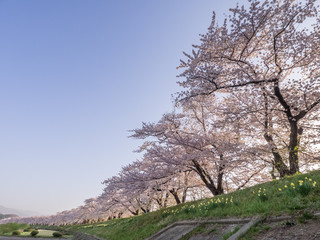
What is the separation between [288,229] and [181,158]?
29.6 ft

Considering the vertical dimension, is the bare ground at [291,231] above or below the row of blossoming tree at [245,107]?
below

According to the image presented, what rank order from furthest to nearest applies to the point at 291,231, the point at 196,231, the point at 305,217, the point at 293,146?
the point at 293,146 → the point at 196,231 → the point at 305,217 → the point at 291,231

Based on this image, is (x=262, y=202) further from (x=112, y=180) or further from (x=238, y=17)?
(x=112, y=180)

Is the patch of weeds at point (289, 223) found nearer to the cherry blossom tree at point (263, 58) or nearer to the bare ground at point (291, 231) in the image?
the bare ground at point (291, 231)

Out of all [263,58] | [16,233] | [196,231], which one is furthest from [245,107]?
[16,233]

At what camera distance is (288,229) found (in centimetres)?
368

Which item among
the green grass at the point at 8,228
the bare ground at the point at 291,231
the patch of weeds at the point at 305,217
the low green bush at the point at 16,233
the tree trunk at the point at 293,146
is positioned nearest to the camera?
the bare ground at the point at 291,231

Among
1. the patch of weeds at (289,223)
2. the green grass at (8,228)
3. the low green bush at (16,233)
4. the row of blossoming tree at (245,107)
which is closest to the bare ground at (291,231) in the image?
the patch of weeds at (289,223)

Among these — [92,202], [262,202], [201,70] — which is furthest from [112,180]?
[92,202]

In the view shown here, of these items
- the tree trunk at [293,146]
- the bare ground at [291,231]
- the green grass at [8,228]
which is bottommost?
the green grass at [8,228]

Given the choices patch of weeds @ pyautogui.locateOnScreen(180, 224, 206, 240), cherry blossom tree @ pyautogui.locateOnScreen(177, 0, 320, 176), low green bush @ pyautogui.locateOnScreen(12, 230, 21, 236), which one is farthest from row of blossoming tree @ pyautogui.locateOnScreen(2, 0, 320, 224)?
low green bush @ pyautogui.locateOnScreen(12, 230, 21, 236)

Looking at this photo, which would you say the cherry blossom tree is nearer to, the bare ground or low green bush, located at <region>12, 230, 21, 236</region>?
the bare ground

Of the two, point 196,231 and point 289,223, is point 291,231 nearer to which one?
point 289,223

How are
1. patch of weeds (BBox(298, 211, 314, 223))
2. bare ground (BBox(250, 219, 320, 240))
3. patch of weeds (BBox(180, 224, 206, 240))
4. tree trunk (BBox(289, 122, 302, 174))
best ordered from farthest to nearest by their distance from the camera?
tree trunk (BBox(289, 122, 302, 174)) → patch of weeds (BBox(180, 224, 206, 240)) → patch of weeds (BBox(298, 211, 314, 223)) → bare ground (BBox(250, 219, 320, 240))
